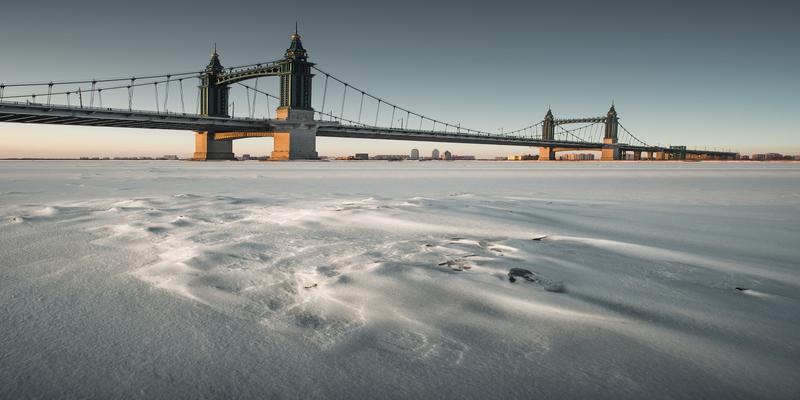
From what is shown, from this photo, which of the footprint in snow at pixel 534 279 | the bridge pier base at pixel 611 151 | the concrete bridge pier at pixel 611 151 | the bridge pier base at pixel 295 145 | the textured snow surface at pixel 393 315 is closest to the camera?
the textured snow surface at pixel 393 315

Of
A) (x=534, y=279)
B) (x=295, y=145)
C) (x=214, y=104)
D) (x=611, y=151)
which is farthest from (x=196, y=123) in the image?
(x=611, y=151)

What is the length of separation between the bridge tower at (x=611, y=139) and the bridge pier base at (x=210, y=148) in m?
74.9

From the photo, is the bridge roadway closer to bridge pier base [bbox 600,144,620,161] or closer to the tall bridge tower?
the tall bridge tower

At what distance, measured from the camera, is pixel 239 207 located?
4168mm

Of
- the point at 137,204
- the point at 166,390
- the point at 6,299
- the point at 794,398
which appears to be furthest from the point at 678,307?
the point at 137,204

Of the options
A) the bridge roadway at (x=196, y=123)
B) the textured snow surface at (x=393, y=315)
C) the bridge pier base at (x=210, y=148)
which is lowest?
the textured snow surface at (x=393, y=315)

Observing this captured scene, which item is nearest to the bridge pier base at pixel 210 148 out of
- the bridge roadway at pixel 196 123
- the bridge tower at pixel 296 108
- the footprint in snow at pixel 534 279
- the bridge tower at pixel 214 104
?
the bridge tower at pixel 214 104

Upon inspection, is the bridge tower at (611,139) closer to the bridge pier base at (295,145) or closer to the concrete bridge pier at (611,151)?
the concrete bridge pier at (611,151)

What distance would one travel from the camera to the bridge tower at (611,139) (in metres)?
86.2

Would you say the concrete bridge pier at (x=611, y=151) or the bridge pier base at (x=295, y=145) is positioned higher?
the concrete bridge pier at (x=611, y=151)

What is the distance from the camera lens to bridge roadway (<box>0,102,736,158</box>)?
112ft

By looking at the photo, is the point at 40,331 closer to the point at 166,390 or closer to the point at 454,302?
the point at 166,390

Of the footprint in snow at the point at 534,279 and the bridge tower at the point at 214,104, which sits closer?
the footprint in snow at the point at 534,279

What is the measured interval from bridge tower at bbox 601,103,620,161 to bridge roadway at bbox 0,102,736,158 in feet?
111
